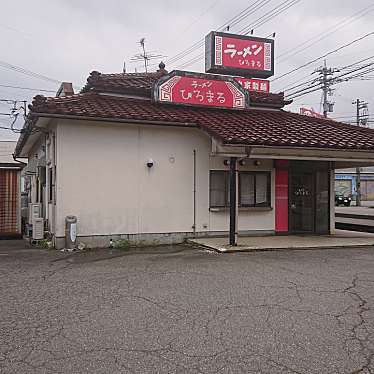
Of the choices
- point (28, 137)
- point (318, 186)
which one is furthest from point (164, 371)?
point (28, 137)

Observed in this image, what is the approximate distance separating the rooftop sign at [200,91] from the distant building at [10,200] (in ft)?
20.7

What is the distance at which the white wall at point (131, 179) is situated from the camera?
1027cm

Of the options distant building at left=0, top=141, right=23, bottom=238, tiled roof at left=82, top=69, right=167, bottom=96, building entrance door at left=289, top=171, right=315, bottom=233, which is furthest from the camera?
distant building at left=0, top=141, right=23, bottom=238

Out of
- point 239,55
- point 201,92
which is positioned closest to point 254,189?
point 201,92

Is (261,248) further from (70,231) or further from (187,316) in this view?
(187,316)

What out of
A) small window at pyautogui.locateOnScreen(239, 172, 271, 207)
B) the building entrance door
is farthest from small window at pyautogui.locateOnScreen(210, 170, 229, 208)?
the building entrance door

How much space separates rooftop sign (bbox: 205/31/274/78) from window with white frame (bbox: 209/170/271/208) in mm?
7034

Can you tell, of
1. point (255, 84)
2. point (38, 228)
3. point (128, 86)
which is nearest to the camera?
point (38, 228)

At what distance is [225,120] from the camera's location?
11820mm

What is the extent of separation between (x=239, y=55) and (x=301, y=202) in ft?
26.5

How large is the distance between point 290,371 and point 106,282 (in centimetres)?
383

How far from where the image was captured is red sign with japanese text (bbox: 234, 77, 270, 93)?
17891 mm

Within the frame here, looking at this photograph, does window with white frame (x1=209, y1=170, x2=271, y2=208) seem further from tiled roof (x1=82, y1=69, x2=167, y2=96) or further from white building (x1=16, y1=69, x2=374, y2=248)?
tiled roof (x1=82, y1=69, x2=167, y2=96)

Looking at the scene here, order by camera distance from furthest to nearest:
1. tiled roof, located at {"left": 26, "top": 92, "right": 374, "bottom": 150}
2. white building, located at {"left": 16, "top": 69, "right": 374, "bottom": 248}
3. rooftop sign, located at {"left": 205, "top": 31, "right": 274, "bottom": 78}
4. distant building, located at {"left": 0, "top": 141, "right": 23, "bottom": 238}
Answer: rooftop sign, located at {"left": 205, "top": 31, "right": 274, "bottom": 78} → distant building, located at {"left": 0, "top": 141, "right": 23, "bottom": 238} → white building, located at {"left": 16, "top": 69, "right": 374, "bottom": 248} → tiled roof, located at {"left": 26, "top": 92, "right": 374, "bottom": 150}
